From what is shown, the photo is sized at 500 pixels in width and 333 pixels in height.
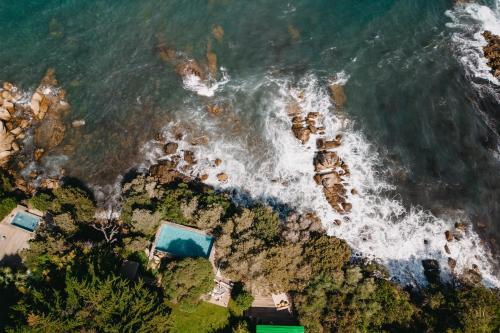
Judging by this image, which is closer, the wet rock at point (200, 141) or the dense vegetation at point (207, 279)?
the dense vegetation at point (207, 279)

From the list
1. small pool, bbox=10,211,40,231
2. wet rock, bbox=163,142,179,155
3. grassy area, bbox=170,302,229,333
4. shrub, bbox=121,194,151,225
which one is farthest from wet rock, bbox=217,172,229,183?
small pool, bbox=10,211,40,231

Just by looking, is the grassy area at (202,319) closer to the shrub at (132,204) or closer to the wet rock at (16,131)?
the shrub at (132,204)

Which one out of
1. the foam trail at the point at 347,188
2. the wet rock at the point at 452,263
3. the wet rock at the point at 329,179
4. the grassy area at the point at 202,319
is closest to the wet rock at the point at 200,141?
the foam trail at the point at 347,188

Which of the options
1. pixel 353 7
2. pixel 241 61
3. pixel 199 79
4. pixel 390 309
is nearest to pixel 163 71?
pixel 199 79

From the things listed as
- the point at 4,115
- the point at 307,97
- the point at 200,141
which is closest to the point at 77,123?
the point at 4,115

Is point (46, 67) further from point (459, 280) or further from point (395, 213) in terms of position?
point (459, 280)

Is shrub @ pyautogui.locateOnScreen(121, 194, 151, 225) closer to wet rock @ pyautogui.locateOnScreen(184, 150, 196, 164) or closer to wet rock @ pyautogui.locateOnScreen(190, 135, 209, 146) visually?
wet rock @ pyautogui.locateOnScreen(184, 150, 196, 164)
